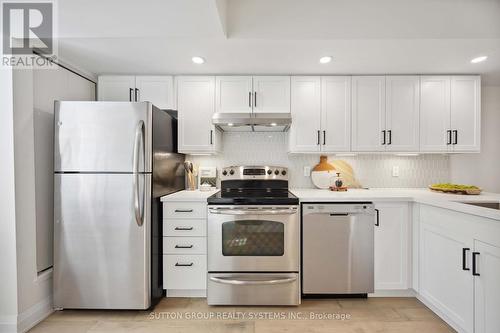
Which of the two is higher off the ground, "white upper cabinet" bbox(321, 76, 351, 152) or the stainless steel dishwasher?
"white upper cabinet" bbox(321, 76, 351, 152)

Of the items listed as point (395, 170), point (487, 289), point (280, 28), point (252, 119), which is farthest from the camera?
point (395, 170)

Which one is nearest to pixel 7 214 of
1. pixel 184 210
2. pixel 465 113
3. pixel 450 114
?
pixel 184 210

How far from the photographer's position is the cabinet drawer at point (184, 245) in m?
2.27

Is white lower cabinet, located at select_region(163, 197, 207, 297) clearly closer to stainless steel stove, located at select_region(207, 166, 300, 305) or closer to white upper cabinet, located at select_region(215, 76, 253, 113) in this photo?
stainless steel stove, located at select_region(207, 166, 300, 305)

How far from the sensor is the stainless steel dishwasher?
7.37 ft

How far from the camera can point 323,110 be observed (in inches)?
106

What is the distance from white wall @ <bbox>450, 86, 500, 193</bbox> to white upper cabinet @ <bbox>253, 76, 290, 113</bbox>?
211 centimetres

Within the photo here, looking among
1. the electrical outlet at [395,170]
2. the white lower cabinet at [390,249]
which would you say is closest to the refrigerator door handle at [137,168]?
the white lower cabinet at [390,249]

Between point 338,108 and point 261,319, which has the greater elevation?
point 338,108

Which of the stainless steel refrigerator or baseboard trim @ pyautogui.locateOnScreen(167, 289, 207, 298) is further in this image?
baseboard trim @ pyautogui.locateOnScreen(167, 289, 207, 298)

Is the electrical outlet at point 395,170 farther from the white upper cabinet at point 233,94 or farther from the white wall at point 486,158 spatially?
the white upper cabinet at point 233,94

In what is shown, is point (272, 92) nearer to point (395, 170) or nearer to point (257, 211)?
point (257, 211)

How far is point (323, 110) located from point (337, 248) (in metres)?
1.40

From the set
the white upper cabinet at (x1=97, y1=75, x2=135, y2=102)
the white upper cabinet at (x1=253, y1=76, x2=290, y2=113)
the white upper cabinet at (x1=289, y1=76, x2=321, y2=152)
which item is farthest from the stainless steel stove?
the white upper cabinet at (x1=97, y1=75, x2=135, y2=102)
